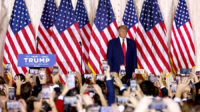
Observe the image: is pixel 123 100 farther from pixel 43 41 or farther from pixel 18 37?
pixel 18 37

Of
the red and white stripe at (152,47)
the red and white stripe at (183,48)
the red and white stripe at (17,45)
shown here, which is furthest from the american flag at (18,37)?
the red and white stripe at (183,48)

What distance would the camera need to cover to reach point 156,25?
801 cm

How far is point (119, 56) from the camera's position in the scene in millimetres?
7121

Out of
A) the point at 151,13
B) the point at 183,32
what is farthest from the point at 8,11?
the point at 183,32

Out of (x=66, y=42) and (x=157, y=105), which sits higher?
(x=66, y=42)

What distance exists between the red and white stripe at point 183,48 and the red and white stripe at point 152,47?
0.28 m

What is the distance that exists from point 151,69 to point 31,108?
4.97 meters

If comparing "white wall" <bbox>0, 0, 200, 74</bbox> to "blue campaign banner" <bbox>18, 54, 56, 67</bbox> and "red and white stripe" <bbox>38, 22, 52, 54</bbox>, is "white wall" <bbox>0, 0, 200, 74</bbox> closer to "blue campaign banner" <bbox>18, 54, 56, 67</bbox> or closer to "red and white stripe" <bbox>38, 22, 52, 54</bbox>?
"red and white stripe" <bbox>38, 22, 52, 54</bbox>

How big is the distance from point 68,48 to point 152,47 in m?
2.06

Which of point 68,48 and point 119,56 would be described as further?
point 68,48

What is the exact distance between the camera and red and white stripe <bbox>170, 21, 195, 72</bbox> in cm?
802

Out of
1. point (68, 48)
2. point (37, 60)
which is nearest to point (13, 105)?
point (37, 60)

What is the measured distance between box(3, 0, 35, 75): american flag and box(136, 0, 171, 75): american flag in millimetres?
2635

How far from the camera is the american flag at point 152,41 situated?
7945mm
